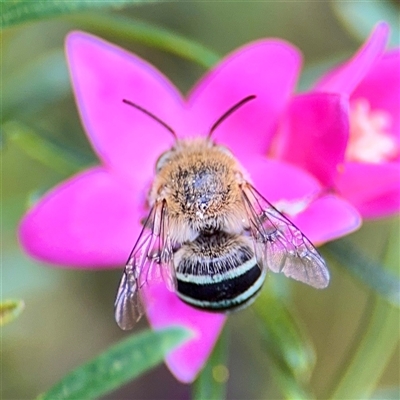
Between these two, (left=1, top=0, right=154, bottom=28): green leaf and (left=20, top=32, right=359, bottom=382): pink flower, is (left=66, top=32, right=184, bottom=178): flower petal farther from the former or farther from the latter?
(left=1, top=0, right=154, bottom=28): green leaf

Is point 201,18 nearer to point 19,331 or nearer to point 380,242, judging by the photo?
point 380,242

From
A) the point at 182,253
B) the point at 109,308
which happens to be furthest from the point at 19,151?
the point at 182,253

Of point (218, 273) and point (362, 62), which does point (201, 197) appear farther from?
point (362, 62)

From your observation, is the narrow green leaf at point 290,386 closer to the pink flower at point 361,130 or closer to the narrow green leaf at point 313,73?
the pink flower at point 361,130

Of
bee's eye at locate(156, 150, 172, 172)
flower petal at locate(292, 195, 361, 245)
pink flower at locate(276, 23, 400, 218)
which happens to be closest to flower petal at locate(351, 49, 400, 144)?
pink flower at locate(276, 23, 400, 218)

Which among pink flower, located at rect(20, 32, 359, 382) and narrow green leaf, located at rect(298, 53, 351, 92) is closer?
pink flower, located at rect(20, 32, 359, 382)

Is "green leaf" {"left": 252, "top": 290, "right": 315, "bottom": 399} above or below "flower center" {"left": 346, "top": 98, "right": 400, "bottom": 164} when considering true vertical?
below

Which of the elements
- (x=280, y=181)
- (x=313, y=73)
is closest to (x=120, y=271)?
(x=313, y=73)
